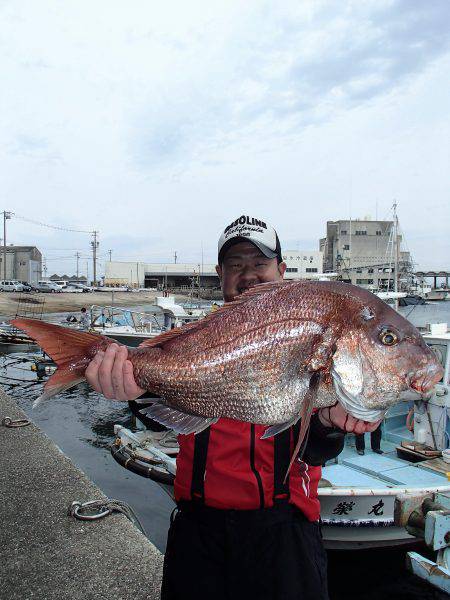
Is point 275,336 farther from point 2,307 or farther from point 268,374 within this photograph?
point 2,307

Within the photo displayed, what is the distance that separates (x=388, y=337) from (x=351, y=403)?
0.37 metres

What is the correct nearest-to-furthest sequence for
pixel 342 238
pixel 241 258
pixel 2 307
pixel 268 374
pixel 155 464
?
1. pixel 268 374
2. pixel 241 258
3. pixel 155 464
4. pixel 2 307
5. pixel 342 238

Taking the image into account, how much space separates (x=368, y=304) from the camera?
2287 millimetres

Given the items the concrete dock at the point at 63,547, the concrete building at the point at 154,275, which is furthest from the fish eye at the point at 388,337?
the concrete building at the point at 154,275

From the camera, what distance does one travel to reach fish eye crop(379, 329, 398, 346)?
221cm

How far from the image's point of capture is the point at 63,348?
250 cm

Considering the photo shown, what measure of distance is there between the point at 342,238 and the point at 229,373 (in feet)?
168

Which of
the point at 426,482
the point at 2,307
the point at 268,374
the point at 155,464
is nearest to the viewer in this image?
the point at 268,374

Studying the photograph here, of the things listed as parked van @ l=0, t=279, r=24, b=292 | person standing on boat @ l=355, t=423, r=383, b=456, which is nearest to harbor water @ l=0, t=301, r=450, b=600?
person standing on boat @ l=355, t=423, r=383, b=456

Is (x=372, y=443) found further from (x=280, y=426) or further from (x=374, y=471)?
(x=280, y=426)

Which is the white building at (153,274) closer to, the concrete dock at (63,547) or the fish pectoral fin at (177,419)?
the concrete dock at (63,547)

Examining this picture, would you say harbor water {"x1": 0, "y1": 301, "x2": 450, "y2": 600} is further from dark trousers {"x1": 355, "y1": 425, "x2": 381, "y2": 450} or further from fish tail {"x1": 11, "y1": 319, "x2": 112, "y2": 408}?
fish tail {"x1": 11, "y1": 319, "x2": 112, "y2": 408}

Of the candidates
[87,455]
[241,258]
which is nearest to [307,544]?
[241,258]

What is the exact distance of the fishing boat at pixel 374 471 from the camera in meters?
7.02
